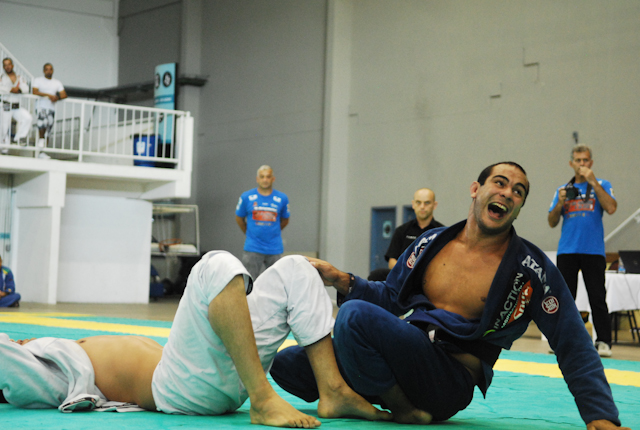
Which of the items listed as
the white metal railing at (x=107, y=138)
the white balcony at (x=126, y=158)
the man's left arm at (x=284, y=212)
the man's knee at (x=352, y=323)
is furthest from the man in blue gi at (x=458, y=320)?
the white balcony at (x=126, y=158)

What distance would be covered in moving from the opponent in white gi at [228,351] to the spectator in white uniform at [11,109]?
36.3 feet

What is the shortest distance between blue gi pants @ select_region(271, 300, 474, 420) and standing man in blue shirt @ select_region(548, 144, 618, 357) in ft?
13.0

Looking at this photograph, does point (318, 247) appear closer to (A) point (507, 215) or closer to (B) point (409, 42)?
(B) point (409, 42)

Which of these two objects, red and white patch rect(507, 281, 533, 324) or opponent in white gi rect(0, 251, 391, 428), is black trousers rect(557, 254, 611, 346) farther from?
opponent in white gi rect(0, 251, 391, 428)

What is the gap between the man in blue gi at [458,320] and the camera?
7.92 ft

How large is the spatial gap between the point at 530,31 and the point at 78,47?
13.5 m

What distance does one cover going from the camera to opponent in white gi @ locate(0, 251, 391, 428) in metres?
2.35

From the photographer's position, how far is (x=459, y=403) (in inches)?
103

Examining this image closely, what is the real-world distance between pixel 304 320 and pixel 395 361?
0.33m

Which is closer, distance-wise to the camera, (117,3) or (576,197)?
(576,197)

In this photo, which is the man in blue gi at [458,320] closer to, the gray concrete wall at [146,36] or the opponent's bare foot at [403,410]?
the opponent's bare foot at [403,410]

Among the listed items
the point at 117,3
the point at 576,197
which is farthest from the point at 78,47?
the point at 576,197

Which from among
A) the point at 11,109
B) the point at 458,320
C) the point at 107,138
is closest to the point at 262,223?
the point at 107,138

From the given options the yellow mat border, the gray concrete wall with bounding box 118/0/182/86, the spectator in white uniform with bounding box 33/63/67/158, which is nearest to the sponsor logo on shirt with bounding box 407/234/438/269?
the yellow mat border
